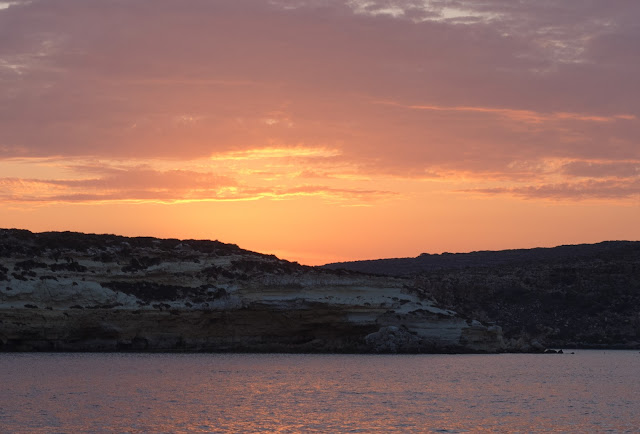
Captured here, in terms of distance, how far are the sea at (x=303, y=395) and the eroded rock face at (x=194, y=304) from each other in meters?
2.27

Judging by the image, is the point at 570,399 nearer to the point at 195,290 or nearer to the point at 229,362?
the point at 229,362

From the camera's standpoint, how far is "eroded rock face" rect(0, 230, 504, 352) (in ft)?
253

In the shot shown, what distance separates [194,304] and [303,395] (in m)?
28.2

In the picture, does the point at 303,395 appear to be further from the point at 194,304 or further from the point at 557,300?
the point at 557,300

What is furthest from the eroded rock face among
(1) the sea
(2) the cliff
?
(2) the cliff

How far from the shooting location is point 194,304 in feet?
263

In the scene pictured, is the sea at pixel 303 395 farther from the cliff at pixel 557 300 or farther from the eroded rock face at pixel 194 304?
the cliff at pixel 557 300

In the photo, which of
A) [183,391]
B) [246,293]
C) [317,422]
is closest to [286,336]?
[246,293]

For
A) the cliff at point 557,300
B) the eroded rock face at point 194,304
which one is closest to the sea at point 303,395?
the eroded rock face at point 194,304

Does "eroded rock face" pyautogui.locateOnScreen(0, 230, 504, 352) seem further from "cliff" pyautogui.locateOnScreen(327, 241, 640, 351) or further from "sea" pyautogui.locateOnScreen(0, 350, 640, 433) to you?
"cliff" pyautogui.locateOnScreen(327, 241, 640, 351)

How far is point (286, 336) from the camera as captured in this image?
85.3m

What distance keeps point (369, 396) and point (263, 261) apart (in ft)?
118

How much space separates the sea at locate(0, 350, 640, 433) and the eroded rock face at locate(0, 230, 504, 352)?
2269 millimetres

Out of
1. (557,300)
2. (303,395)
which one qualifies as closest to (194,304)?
(303,395)
